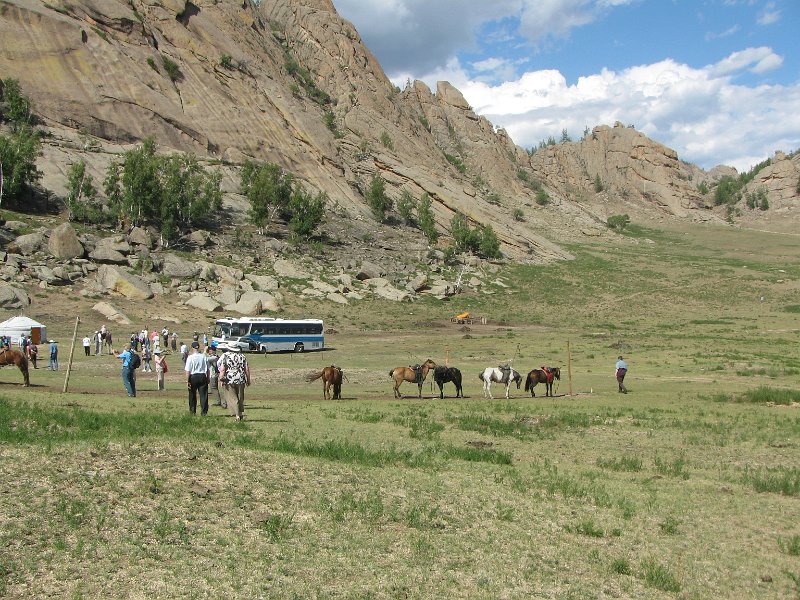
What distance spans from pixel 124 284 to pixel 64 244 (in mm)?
8292

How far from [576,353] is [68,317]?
1565 inches

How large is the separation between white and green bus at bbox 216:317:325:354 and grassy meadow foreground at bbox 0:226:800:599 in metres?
21.3

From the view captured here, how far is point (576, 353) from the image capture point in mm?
51344

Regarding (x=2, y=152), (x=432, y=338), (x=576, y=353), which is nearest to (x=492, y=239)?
(x=432, y=338)

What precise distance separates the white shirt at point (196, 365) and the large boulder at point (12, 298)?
42.0 m

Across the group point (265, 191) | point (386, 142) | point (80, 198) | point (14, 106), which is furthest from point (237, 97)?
point (80, 198)

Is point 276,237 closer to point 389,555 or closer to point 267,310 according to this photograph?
point 267,310

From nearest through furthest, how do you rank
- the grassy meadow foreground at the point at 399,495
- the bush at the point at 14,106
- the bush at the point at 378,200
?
1. the grassy meadow foreground at the point at 399,495
2. the bush at the point at 14,106
3. the bush at the point at 378,200

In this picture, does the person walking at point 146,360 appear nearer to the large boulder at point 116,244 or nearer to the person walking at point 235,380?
the person walking at point 235,380

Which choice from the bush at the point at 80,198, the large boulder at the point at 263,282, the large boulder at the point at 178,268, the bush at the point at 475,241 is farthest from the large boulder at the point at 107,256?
the bush at the point at 475,241

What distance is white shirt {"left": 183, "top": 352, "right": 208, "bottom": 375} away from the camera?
20.0m

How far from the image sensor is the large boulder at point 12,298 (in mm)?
54625

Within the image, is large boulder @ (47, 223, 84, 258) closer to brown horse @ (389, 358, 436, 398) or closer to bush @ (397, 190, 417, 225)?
brown horse @ (389, 358, 436, 398)

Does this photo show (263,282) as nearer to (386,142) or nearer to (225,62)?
(225,62)
